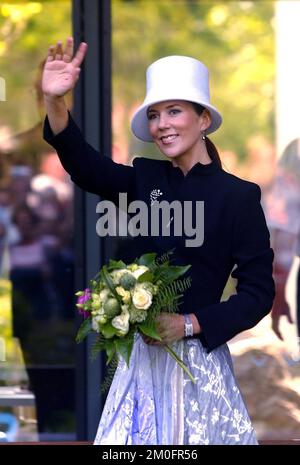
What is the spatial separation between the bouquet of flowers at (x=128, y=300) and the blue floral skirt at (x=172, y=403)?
0.53ft

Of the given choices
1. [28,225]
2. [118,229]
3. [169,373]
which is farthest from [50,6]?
[169,373]

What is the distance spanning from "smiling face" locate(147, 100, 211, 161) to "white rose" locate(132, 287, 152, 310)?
20.9 inches

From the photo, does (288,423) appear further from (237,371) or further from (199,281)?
(199,281)

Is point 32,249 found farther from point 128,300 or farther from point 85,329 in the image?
point 128,300

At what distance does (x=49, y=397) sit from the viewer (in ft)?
17.3

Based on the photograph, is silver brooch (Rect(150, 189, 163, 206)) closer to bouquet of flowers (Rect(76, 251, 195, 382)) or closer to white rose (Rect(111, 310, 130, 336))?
bouquet of flowers (Rect(76, 251, 195, 382))

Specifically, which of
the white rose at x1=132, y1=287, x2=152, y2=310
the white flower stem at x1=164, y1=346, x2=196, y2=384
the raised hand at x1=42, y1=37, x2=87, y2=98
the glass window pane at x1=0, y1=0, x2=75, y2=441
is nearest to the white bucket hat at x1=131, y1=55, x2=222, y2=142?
the raised hand at x1=42, y1=37, x2=87, y2=98

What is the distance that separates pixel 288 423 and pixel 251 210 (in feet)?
8.15

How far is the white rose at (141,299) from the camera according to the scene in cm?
279

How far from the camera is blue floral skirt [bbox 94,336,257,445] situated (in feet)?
9.86

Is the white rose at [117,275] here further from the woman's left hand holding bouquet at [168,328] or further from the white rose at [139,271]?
the woman's left hand holding bouquet at [168,328]

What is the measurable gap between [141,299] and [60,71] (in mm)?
719

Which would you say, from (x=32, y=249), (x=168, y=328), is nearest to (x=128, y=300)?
(x=168, y=328)

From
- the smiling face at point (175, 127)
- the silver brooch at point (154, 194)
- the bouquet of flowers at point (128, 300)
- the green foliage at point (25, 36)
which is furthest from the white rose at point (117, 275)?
the green foliage at point (25, 36)
